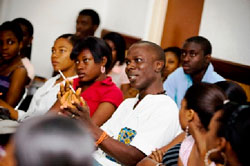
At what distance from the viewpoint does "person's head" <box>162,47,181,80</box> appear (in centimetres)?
358

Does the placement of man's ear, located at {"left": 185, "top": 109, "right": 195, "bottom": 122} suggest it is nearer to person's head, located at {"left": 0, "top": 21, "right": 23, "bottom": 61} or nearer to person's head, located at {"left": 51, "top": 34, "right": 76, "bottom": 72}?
person's head, located at {"left": 51, "top": 34, "right": 76, "bottom": 72}

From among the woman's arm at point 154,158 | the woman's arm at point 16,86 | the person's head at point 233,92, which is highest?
the person's head at point 233,92

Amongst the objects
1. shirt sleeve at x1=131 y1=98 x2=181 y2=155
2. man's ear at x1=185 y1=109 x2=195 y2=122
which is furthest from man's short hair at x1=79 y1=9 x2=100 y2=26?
man's ear at x1=185 y1=109 x2=195 y2=122

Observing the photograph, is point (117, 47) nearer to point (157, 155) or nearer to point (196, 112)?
point (157, 155)

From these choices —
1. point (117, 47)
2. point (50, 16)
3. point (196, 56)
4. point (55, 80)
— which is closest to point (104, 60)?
point (55, 80)

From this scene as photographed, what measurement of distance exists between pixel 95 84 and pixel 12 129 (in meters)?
0.62

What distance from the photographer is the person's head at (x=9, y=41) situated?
10.2ft

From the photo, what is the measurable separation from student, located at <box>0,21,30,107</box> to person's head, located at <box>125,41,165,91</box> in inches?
46.3

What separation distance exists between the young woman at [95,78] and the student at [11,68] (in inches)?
24.2

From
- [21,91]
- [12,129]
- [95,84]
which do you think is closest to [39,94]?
[21,91]

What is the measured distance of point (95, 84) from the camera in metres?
2.45

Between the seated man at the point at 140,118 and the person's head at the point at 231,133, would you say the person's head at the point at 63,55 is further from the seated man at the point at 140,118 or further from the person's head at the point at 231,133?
the person's head at the point at 231,133

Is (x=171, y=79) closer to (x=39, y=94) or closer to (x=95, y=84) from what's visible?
(x=95, y=84)

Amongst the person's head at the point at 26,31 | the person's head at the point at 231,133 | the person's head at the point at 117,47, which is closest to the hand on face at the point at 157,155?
the person's head at the point at 231,133
